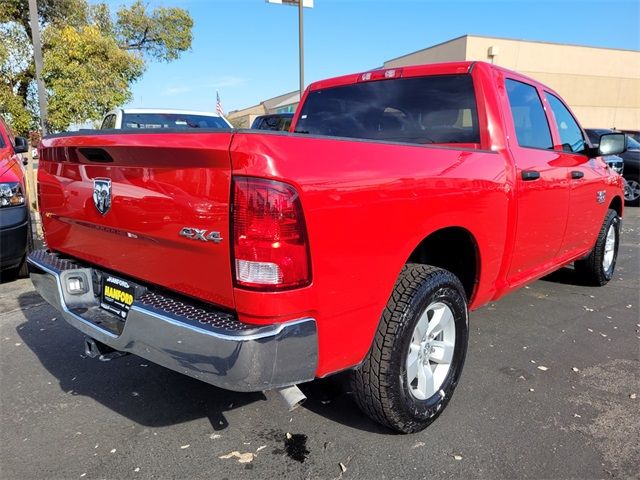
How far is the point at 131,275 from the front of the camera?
2.40 meters

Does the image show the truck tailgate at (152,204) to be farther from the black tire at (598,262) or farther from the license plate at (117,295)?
the black tire at (598,262)

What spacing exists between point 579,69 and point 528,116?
36719mm

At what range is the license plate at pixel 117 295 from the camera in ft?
7.75

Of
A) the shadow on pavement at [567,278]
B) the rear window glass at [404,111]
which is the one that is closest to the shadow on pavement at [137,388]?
the rear window glass at [404,111]

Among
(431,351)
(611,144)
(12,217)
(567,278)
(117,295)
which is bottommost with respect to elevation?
(567,278)

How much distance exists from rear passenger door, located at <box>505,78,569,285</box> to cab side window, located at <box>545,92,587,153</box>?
11.6 inches

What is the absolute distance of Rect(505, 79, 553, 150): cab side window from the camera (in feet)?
11.1

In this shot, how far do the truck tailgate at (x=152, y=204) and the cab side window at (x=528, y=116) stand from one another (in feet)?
7.46

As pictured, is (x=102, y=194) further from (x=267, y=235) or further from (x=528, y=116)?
(x=528, y=116)

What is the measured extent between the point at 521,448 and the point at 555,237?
1842 millimetres

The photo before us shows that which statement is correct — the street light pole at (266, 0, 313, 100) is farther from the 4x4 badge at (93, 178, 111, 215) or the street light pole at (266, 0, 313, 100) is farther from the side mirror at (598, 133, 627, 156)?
the 4x4 badge at (93, 178, 111, 215)

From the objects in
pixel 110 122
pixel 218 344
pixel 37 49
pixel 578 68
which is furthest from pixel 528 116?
pixel 578 68

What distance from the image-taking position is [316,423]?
2.70 metres

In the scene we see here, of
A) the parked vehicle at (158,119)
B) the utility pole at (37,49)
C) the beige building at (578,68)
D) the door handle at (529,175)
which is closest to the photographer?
the door handle at (529,175)
